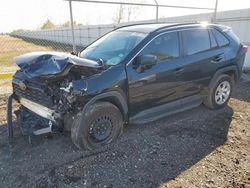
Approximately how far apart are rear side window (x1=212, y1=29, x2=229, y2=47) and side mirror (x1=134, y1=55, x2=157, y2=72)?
2.03 metres

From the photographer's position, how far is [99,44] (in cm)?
498

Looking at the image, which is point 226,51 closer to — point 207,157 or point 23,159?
point 207,157

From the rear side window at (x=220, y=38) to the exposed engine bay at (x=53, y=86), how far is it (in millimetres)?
2794

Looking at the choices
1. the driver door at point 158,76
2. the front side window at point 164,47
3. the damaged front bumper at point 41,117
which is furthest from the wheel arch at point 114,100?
the front side window at point 164,47

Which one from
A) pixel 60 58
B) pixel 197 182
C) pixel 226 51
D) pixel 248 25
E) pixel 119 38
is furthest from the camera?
pixel 248 25

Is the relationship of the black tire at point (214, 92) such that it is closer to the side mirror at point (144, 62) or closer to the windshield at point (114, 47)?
the side mirror at point (144, 62)

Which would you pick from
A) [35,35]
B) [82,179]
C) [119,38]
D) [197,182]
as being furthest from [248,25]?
[35,35]

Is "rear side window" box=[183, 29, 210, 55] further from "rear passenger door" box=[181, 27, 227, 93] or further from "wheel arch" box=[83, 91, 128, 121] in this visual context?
"wheel arch" box=[83, 91, 128, 121]

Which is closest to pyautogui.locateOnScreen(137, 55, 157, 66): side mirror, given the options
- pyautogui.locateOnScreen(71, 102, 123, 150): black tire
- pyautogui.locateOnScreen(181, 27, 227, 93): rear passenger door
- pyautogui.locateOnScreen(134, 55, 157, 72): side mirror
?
pyautogui.locateOnScreen(134, 55, 157, 72): side mirror

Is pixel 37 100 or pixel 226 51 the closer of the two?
pixel 37 100

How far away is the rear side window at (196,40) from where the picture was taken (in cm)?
485

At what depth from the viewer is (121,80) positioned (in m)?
3.93

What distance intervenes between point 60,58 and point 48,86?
0.45 m

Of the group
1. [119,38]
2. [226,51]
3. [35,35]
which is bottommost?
[35,35]
